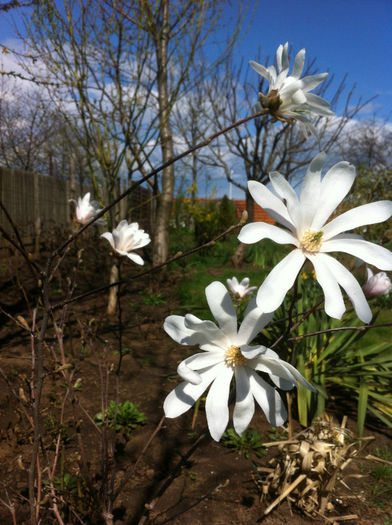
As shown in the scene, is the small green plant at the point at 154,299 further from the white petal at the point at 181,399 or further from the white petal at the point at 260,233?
the white petal at the point at 260,233

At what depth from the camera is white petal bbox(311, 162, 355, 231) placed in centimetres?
73

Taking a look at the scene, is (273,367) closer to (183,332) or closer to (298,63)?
(183,332)

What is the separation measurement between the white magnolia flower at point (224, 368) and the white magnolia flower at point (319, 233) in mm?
128

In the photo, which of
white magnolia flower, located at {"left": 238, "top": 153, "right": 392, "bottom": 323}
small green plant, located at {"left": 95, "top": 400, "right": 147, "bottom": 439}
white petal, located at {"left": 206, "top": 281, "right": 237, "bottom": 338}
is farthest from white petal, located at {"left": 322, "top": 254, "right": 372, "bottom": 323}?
small green plant, located at {"left": 95, "top": 400, "right": 147, "bottom": 439}

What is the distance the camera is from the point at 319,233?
2.32ft

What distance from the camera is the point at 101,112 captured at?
13.9 ft

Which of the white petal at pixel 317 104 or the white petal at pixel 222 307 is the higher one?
the white petal at pixel 317 104

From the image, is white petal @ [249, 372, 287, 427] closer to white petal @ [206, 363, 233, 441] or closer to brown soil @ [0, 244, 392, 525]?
white petal @ [206, 363, 233, 441]

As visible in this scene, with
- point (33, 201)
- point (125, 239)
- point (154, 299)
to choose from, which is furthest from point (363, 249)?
point (33, 201)

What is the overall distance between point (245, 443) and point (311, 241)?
1705 mm

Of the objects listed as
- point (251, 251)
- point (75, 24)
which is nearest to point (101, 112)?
point (75, 24)

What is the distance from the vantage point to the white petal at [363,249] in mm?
672

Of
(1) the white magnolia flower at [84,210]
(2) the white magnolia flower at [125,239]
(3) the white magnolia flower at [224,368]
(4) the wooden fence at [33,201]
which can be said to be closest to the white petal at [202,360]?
(3) the white magnolia flower at [224,368]

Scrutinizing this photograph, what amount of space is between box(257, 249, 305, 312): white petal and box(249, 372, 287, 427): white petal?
0.76ft
